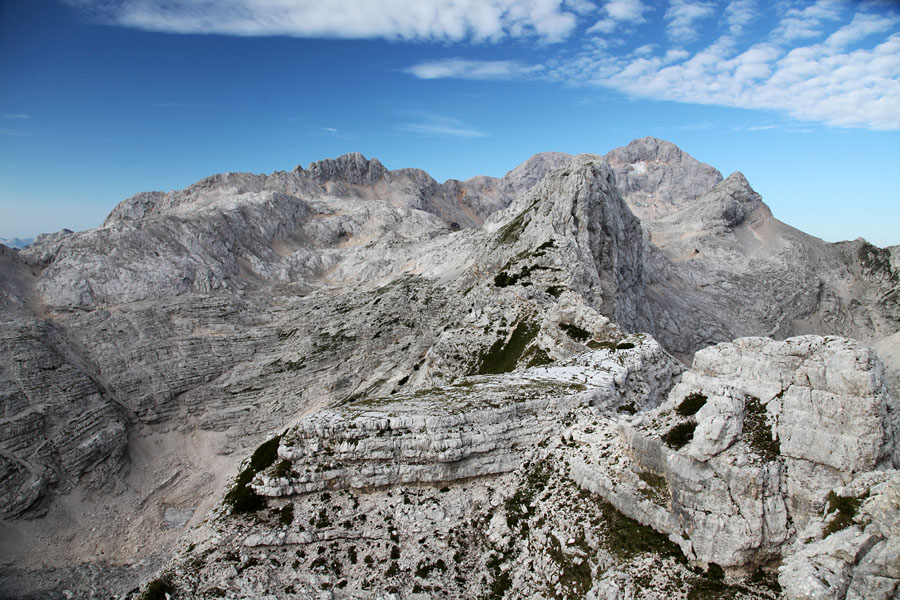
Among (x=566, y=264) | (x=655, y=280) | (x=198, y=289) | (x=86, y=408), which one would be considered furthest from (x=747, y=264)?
(x=86, y=408)

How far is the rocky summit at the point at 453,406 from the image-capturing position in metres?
15.6

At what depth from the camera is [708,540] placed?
15555mm

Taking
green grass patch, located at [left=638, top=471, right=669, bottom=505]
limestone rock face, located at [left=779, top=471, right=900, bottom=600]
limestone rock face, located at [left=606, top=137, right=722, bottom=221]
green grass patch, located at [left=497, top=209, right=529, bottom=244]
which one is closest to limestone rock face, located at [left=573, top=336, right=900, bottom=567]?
green grass patch, located at [left=638, top=471, right=669, bottom=505]

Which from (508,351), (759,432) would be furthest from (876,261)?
(759,432)

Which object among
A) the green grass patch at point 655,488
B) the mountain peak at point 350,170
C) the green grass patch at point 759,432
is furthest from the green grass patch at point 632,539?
the mountain peak at point 350,170

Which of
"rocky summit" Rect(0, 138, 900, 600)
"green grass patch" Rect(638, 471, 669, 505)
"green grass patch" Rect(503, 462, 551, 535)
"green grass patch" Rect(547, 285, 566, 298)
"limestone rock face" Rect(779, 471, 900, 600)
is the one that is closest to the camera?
"limestone rock face" Rect(779, 471, 900, 600)

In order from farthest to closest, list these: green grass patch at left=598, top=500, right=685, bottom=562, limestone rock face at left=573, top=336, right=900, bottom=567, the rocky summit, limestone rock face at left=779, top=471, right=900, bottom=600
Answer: green grass patch at left=598, top=500, right=685, bottom=562 → the rocky summit → limestone rock face at left=573, top=336, right=900, bottom=567 → limestone rock face at left=779, top=471, right=900, bottom=600

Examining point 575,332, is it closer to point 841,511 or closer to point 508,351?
point 508,351

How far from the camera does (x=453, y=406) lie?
25828mm

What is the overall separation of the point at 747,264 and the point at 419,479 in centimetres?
10659

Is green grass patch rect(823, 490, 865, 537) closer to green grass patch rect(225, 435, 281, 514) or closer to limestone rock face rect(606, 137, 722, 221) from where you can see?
green grass patch rect(225, 435, 281, 514)

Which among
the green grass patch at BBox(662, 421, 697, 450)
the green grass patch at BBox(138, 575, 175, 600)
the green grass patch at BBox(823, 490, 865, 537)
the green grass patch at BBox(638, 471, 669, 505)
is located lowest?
the green grass patch at BBox(138, 575, 175, 600)

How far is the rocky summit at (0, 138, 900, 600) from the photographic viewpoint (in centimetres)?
1565

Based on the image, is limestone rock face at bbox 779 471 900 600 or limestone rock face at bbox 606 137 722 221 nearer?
limestone rock face at bbox 779 471 900 600
